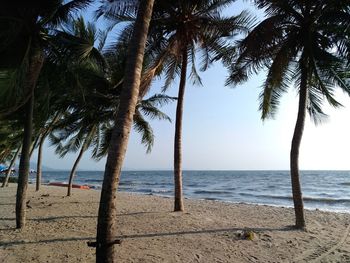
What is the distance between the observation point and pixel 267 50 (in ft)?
36.0

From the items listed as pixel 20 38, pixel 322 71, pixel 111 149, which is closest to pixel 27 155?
pixel 20 38

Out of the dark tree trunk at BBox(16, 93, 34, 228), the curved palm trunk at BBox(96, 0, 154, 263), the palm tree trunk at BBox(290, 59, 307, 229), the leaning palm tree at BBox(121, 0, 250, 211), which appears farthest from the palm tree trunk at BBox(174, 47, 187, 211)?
the curved palm trunk at BBox(96, 0, 154, 263)

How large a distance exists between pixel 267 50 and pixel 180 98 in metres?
3.37

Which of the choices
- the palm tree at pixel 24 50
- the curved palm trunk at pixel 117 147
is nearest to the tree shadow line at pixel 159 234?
the palm tree at pixel 24 50

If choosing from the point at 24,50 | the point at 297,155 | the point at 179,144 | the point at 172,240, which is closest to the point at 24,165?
the point at 24,50

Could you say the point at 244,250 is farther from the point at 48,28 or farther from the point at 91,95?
the point at 91,95

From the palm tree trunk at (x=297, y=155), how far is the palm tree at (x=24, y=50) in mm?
7465

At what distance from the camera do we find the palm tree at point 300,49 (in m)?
9.52

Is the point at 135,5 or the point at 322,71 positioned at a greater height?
the point at 135,5

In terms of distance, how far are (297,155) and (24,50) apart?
831 cm

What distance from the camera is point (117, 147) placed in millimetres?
5430

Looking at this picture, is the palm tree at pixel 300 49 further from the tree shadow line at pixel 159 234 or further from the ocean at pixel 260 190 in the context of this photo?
the ocean at pixel 260 190

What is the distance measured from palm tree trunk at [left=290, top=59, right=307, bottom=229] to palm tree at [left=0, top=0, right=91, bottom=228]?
294 inches

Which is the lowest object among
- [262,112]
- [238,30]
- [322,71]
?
[262,112]
